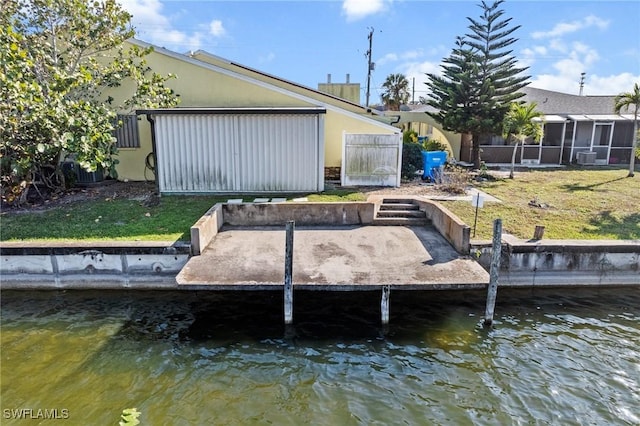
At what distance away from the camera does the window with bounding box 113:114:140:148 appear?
14.5 m

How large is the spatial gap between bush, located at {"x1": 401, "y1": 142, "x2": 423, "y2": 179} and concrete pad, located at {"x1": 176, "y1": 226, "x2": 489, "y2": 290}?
610 centimetres

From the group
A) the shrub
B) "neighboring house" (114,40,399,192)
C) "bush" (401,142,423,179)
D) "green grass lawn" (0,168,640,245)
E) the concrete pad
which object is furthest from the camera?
"bush" (401,142,423,179)

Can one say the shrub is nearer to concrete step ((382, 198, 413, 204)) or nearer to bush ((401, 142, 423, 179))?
bush ((401, 142, 423, 179))

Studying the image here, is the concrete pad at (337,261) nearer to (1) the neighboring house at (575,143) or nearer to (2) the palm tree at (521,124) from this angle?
(2) the palm tree at (521,124)

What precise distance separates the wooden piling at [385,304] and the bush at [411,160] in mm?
9051

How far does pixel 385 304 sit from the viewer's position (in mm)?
7195

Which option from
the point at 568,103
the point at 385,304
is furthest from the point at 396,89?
the point at 385,304

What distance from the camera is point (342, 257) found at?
26.2 feet

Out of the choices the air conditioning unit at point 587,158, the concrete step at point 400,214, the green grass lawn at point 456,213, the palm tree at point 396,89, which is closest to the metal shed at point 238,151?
the green grass lawn at point 456,213

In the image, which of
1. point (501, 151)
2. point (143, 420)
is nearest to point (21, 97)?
point (143, 420)

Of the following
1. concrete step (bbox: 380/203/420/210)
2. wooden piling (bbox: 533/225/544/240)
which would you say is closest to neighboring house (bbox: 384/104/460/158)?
concrete step (bbox: 380/203/420/210)

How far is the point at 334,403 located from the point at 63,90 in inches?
415

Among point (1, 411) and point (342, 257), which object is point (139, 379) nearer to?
point (1, 411)

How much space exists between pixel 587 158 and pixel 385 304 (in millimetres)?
18775
